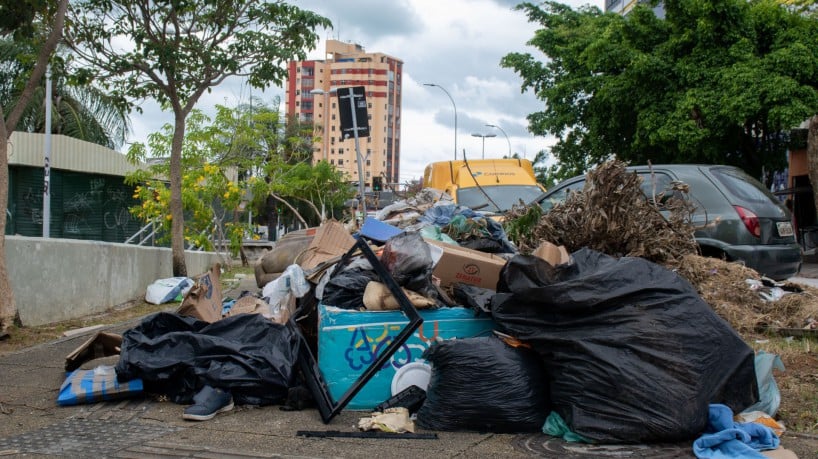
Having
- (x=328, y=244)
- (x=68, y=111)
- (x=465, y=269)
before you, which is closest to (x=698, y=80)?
(x=328, y=244)

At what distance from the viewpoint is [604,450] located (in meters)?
3.43

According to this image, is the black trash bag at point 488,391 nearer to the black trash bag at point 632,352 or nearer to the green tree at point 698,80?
the black trash bag at point 632,352

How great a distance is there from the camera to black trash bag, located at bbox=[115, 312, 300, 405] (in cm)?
450

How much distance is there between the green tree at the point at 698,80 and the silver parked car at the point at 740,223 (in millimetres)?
10459

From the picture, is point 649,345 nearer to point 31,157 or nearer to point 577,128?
point 31,157

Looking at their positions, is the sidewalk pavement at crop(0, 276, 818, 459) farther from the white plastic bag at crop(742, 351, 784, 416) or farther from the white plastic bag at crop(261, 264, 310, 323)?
the white plastic bag at crop(261, 264, 310, 323)

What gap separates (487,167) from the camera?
11.9 meters

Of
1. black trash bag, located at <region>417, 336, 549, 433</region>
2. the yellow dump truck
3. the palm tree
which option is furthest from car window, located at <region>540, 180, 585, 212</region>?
the palm tree

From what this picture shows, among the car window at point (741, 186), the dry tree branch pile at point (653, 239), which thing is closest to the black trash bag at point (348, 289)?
the dry tree branch pile at point (653, 239)

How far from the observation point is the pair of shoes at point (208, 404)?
13.8ft

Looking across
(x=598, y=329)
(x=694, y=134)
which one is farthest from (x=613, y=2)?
(x=598, y=329)

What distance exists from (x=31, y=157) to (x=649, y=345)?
50.4 ft

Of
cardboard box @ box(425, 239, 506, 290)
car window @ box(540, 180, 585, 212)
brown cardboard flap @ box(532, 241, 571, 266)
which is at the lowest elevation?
cardboard box @ box(425, 239, 506, 290)

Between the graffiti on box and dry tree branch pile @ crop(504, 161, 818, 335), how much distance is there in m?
1.87
